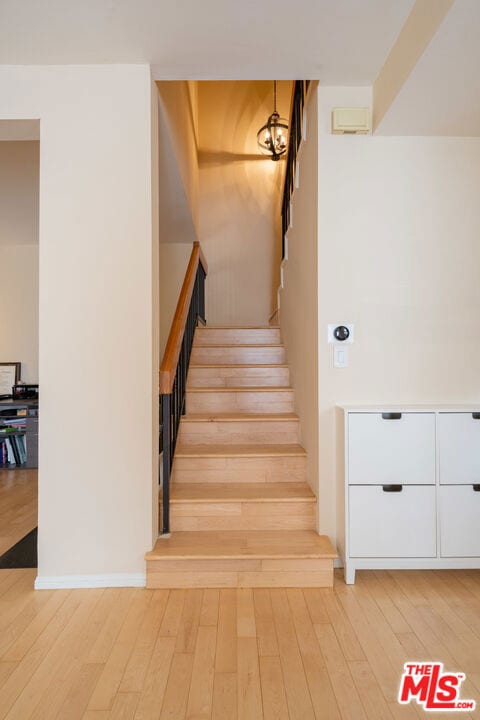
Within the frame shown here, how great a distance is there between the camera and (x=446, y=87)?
82.8 inches

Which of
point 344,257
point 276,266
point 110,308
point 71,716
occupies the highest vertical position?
point 276,266

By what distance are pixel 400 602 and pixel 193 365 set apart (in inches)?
97.4

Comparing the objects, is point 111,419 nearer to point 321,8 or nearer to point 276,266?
point 321,8

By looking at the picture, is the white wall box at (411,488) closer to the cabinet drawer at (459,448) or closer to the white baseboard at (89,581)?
the cabinet drawer at (459,448)

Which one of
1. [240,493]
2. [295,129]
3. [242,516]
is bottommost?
[242,516]

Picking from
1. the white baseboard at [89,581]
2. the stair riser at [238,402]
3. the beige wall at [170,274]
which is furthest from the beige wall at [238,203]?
the white baseboard at [89,581]

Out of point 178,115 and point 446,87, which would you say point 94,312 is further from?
point 178,115

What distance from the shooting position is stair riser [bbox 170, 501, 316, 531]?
257 cm

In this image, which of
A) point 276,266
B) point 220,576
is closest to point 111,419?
point 220,576

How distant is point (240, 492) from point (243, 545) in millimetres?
369

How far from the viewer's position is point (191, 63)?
2352mm

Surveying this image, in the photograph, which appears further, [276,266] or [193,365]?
[276,266]

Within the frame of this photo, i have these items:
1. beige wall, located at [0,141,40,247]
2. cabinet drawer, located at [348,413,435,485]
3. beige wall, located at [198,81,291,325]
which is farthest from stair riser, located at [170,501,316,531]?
beige wall, located at [198,81,291,325]

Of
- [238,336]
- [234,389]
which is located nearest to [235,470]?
[234,389]
